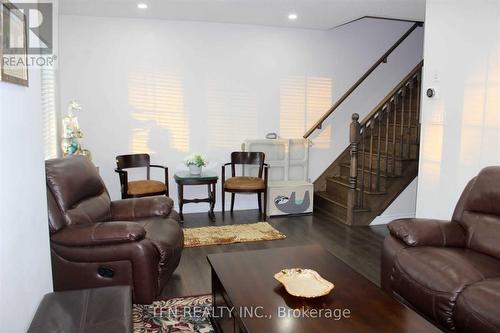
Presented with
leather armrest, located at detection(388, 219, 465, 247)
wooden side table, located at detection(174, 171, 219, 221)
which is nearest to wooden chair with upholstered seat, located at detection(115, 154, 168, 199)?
wooden side table, located at detection(174, 171, 219, 221)

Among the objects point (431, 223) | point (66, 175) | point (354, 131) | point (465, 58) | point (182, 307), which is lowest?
point (182, 307)

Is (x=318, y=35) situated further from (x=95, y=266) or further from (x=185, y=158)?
(x=95, y=266)

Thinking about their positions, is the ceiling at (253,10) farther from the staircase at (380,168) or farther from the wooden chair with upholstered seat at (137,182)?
the wooden chair with upholstered seat at (137,182)

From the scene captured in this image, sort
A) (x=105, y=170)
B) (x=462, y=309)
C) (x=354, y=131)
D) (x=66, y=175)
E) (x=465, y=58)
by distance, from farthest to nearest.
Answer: (x=105, y=170) < (x=354, y=131) < (x=465, y=58) < (x=66, y=175) < (x=462, y=309)

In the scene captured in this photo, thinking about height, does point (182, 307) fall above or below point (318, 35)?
below

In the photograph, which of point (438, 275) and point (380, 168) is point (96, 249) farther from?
point (380, 168)

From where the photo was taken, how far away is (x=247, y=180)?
16.9 ft

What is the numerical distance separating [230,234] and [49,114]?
2.19 m

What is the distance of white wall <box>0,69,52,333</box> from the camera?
1.65 m

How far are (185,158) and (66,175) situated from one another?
2.34m

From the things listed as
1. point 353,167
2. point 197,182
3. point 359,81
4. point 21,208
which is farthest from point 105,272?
point 359,81

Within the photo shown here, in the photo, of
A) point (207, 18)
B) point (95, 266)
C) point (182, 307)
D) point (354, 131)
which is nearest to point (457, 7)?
point (354, 131)

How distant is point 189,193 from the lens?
547 centimetres

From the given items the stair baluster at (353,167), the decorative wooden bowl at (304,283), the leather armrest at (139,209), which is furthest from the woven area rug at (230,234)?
the decorative wooden bowl at (304,283)
